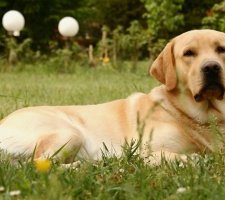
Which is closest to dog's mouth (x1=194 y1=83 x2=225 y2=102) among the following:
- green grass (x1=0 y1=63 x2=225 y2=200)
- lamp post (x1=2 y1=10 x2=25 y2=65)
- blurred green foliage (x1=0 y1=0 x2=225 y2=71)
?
green grass (x1=0 y1=63 x2=225 y2=200)

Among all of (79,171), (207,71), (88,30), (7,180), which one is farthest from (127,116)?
(88,30)

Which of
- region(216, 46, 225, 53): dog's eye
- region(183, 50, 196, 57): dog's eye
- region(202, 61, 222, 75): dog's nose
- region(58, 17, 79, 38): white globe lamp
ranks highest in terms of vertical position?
region(216, 46, 225, 53): dog's eye

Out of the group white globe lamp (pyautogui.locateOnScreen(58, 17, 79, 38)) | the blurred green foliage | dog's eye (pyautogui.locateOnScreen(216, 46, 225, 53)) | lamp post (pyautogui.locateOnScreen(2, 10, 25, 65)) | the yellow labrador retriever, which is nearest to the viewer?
the yellow labrador retriever

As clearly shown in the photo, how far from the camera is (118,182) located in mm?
3236

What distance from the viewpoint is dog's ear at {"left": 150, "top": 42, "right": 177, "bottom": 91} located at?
5238mm

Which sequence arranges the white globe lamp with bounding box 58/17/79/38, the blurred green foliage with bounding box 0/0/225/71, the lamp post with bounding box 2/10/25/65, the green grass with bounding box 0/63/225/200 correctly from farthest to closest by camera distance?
the blurred green foliage with bounding box 0/0/225/71 → the white globe lamp with bounding box 58/17/79/38 → the lamp post with bounding box 2/10/25/65 → the green grass with bounding box 0/63/225/200

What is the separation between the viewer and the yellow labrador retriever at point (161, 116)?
485 cm

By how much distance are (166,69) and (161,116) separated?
39 cm

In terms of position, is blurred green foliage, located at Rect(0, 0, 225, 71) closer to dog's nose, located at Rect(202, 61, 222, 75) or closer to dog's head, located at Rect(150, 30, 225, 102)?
dog's head, located at Rect(150, 30, 225, 102)

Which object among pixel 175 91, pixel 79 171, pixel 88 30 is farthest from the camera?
pixel 88 30

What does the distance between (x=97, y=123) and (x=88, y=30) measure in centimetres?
2341

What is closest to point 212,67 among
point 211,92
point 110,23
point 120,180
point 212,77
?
point 212,77

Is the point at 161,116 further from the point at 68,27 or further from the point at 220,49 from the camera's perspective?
the point at 68,27

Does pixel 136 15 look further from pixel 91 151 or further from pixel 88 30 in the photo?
pixel 91 151
